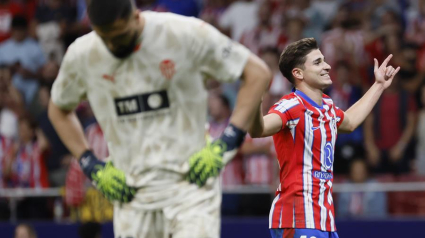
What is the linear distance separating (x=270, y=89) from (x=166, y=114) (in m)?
7.51

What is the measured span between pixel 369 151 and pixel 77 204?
162 inches

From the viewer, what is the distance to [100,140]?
12.6 m

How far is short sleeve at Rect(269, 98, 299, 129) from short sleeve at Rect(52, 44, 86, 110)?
159 cm

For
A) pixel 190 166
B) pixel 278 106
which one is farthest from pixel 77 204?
pixel 190 166

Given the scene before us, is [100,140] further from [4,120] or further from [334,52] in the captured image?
[334,52]

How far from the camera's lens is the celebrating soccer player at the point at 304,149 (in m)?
6.31

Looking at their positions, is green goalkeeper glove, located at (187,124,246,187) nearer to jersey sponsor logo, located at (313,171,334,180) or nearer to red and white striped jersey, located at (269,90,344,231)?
red and white striped jersey, located at (269,90,344,231)

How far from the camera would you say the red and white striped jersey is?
632 cm

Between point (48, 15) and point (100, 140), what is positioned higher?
point (48, 15)

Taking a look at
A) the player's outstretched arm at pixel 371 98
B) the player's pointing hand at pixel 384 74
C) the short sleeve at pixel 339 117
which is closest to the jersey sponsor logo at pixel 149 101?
the short sleeve at pixel 339 117

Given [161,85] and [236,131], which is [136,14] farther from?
[236,131]

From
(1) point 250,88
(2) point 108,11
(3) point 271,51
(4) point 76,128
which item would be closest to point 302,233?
(1) point 250,88

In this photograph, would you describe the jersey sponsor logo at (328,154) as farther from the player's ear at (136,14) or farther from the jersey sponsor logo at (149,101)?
the player's ear at (136,14)

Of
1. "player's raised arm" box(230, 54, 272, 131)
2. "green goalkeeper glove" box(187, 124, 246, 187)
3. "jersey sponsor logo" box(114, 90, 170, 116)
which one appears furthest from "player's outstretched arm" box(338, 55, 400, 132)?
"jersey sponsor logo" box(114, 90, 170, 116)
